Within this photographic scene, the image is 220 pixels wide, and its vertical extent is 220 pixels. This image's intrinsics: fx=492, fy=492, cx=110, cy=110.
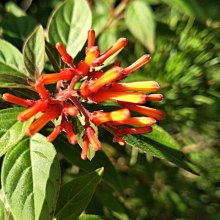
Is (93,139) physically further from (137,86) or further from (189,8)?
(189,8)

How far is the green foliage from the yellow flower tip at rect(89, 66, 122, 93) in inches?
4.9

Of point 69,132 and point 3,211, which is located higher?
point 69,132

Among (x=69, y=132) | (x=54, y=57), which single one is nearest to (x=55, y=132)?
(x=69, y=132)

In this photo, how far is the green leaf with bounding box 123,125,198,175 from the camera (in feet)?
3.49

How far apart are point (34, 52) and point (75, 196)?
0.37 meters

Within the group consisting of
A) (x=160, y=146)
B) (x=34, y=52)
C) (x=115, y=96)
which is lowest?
(x=160, y=146)

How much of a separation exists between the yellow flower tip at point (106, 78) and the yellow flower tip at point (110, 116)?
51 mm

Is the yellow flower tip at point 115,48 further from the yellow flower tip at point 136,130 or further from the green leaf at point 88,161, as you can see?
the green leaf at point 88,161

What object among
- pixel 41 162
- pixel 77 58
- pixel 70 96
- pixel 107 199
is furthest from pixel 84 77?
pixel 107 199

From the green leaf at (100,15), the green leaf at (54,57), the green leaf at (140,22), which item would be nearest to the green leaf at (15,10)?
the green leaf at (100,15)

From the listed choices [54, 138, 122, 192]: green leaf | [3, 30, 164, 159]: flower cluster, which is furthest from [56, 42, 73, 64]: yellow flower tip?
[54, 138, 122, 192]: green leaf

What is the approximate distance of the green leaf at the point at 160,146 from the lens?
1063 millimetres

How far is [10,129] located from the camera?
1.09 metres

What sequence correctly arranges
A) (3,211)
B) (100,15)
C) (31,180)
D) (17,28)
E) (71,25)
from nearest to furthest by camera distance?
(31,180), (3,211), (71,25), (17,28), (100,15)
